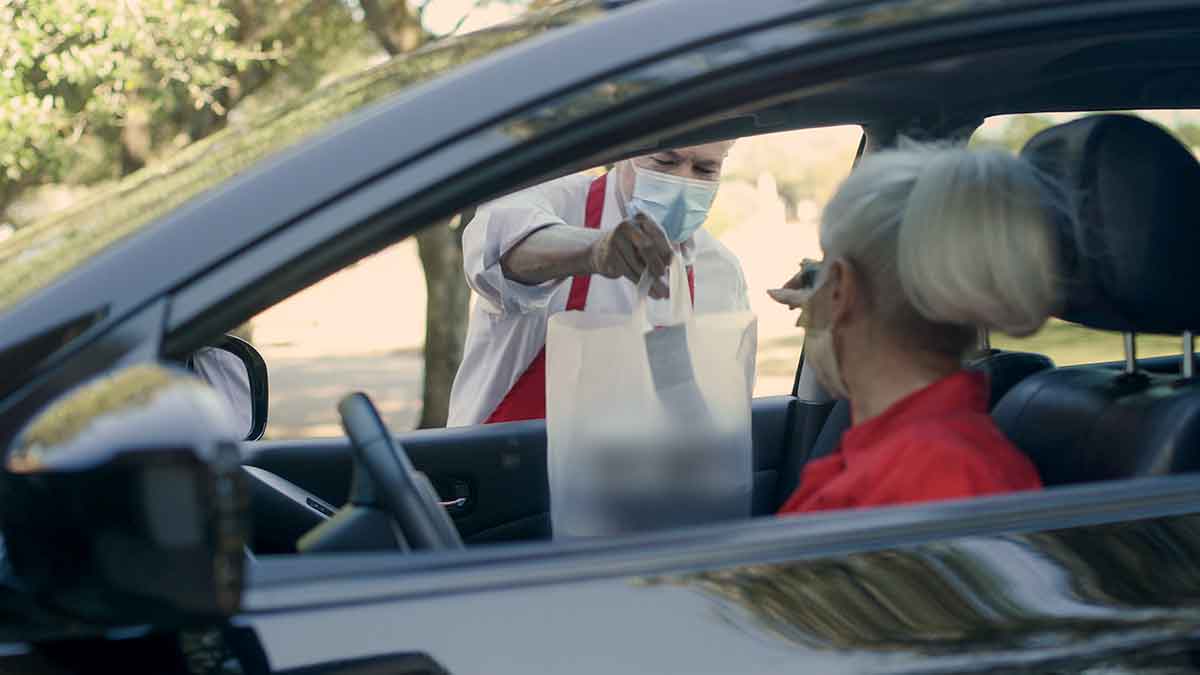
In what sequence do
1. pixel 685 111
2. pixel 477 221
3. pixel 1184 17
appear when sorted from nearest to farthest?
pixel 685 111, pixel 1184 17, pixel 477 221

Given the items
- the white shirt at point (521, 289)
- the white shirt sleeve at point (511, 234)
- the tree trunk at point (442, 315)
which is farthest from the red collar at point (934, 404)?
the tree trunk at point (442, 315)

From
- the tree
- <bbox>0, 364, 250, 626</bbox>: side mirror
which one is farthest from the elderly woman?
the tree

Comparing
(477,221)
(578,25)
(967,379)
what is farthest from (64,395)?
(477,221)

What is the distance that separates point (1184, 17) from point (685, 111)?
1.91 feet

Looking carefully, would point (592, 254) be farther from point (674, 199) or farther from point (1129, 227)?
point (1129, 227)

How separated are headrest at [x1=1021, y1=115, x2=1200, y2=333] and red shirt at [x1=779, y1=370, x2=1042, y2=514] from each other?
25cm

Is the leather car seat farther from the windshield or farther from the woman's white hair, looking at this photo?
the windshield

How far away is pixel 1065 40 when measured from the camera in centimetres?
174

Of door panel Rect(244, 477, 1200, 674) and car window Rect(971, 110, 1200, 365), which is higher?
car window Rect(971, 110, 1200, 365)

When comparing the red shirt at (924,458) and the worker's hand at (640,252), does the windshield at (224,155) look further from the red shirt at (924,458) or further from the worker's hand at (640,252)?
the red shirt at (924,458)

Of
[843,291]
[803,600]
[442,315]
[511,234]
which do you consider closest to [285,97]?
[511,234]

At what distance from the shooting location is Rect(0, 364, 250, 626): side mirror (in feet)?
4.12

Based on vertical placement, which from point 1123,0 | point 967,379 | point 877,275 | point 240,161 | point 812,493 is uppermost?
point 1123,0

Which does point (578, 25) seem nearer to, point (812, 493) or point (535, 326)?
point (812, 493)
